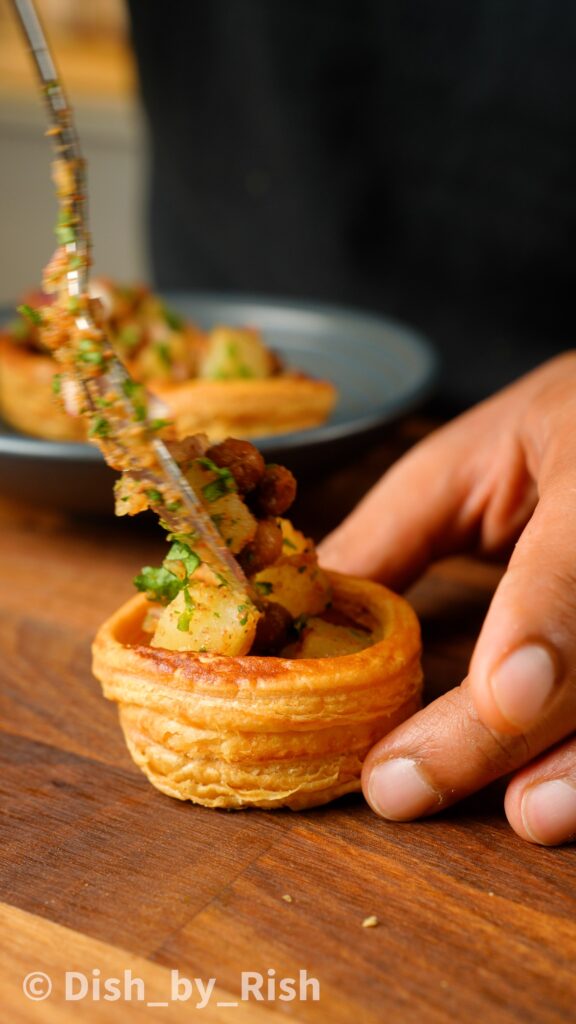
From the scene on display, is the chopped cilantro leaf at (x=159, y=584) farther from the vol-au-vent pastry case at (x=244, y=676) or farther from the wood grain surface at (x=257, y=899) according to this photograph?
the wood grain surface at (x=257, y=899)

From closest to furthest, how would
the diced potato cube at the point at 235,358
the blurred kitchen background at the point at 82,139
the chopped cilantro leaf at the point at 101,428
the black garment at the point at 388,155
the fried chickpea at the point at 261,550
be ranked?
the chopped cilantro leaf at the point at 101,428 < the fried chickpea at the point at 261,550 < the diced potato cube at the point at 235,358 < the black garment at the point at 388,155 < the blurred kitchen background at the point at 82,139

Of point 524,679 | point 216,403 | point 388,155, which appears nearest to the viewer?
point 524,679

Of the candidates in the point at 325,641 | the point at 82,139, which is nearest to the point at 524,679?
the point at 325,641

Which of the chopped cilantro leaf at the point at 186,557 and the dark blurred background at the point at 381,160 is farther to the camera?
the dark blurred background at the point at 381,160

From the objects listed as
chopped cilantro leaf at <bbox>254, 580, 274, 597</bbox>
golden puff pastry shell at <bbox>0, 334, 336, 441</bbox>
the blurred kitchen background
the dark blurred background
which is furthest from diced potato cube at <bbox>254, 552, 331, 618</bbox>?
the blurred kitchen background

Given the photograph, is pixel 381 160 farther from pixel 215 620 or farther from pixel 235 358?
pixel 215 620

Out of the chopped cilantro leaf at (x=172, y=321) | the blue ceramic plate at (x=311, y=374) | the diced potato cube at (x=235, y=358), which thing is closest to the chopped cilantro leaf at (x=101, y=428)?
the blue ceramic plate at (x=311, y=374)
